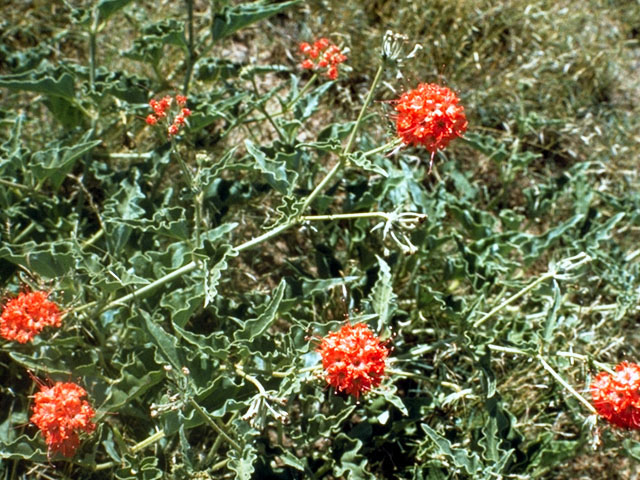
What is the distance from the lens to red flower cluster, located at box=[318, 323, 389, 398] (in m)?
2.85

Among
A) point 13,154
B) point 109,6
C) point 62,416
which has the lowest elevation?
point 62,416

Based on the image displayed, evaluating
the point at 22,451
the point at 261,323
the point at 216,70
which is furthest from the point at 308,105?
the point at 22,451

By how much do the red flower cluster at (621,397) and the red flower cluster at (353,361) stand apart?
2.82ft

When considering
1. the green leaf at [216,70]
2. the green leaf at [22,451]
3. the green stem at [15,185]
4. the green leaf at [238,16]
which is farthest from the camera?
the green leaf at [216,70]

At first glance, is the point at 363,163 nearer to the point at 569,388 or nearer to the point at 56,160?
the point at 569,388

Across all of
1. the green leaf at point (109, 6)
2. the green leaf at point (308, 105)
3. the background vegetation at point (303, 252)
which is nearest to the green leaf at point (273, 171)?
the background vegetation at point (303, 252)

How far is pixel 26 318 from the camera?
3178 millimetres

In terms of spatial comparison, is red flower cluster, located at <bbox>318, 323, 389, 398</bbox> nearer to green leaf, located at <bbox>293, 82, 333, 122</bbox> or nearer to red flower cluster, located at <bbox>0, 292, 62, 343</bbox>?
red flower cluster, located at <bbox>0, 292, 62, 343</bbox>

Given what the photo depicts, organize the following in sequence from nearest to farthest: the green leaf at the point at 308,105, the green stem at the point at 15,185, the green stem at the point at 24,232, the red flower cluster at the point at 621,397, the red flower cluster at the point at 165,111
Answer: the red flower cluster at the point at 621,397, the red flower cluster at the point at 165,111, the green stem at the point at 15,185, the green stem at the point at 24,232, the green leaf at the point at 308,105

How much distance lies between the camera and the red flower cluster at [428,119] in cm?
303

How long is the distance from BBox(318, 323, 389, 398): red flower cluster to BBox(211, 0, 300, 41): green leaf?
1.74 m

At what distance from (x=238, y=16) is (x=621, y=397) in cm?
240

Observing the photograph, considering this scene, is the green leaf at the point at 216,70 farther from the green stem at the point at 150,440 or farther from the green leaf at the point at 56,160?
the green stem at the point at 150,440

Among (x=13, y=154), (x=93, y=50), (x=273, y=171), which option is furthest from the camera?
(x=93, y=50)
